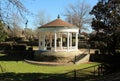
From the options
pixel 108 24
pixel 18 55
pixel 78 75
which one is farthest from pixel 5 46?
pixel 78 75

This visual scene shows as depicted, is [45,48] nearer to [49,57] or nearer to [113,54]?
[49,57]

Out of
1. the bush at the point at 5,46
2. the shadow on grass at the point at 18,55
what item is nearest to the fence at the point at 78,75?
the shadow on grass at the point at 18,55

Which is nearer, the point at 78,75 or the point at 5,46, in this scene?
the point at 78,75

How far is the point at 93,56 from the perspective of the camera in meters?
42.6

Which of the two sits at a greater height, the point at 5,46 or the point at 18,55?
the point at 5,46

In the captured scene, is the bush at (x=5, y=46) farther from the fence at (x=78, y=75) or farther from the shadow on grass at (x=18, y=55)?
the fence at (x=78, y=75)

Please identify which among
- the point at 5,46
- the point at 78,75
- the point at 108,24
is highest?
the point at 108,24

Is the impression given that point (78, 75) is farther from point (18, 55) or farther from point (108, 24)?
point (18, 55)

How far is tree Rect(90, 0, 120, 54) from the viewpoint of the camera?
4000 cm

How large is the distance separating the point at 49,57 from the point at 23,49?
511 inches

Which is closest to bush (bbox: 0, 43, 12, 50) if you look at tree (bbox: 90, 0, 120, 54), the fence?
tree (bbox: 90, 0, 120, 54)

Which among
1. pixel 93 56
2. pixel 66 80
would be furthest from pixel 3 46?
pixel 66 80

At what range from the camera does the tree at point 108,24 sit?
131ft

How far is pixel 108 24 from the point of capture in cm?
4128
